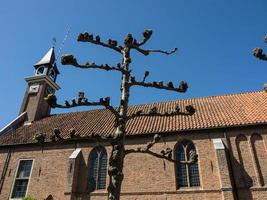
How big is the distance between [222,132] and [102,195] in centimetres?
845

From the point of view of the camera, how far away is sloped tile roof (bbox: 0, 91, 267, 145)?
1584 centimetres

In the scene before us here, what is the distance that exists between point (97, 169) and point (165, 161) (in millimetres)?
4659

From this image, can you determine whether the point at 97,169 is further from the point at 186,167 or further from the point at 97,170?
the point at 186,167

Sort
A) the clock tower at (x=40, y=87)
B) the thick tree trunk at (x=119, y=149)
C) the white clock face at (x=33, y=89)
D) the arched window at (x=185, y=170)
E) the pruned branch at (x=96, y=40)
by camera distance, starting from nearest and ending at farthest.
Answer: the thick tree trunk at (x=119, y=149)
the pruned branch at (x=96, y=40)
the arched window at (x=185, y=170)
the clock tower at (x=40, y=87)
the white clock face at (x=33, y=89)

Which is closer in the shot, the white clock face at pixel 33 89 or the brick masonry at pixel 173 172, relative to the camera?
the brick masonry at pixel 173 172

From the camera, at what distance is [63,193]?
15.7 m

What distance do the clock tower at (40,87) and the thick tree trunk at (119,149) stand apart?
20265mm

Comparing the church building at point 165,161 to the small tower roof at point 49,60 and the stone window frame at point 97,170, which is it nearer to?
the stone window frame at point 97,170

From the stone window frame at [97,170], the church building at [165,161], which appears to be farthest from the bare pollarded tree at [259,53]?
the stone window frame at [97,170]

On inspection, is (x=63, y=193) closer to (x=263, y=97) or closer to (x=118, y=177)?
(x=118, y=177)

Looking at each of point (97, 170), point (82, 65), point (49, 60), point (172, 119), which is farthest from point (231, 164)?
point (49, 60)

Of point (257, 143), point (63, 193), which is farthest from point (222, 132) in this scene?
point (63, 193)

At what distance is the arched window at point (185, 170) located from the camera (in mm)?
14547

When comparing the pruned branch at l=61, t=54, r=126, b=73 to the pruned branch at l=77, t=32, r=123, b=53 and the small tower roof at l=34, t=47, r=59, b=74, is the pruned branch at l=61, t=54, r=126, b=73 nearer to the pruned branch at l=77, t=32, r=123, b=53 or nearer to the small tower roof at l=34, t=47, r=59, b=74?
the pruned branch at l=77, t=32, r=123, b=53
